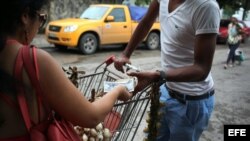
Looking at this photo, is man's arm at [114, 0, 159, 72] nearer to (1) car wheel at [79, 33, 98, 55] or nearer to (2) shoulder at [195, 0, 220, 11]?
(2) shoulder at [195, 0, 220, 11]

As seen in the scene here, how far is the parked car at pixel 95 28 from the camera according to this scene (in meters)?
11.5

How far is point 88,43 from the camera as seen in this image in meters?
11.8

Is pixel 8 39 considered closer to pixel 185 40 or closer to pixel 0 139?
pixel 0 139

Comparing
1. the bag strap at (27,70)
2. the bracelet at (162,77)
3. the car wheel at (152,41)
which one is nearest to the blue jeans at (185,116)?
the bracelet at (162,77)

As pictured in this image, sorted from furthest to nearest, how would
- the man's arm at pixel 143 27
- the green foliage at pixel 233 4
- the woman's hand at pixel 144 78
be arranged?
the green foliage at pixel 233 4, the man's arm at pixel 143 27, the woman's hand at pixel 144 78

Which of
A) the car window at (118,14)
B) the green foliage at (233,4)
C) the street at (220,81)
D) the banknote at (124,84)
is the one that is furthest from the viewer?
the green foliage at (233,4)

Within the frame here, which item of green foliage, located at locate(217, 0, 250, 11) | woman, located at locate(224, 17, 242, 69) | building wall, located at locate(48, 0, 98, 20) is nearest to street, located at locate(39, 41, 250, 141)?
woman, located at locate(224, 17, 242, 69)

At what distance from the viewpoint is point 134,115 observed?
234 cm

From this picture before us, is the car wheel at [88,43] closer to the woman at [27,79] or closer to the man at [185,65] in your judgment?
the man at [185,65]

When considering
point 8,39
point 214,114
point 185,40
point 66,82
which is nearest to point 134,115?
point 185,40

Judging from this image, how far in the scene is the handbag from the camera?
143cm

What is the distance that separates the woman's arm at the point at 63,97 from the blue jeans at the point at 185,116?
3.13 ft

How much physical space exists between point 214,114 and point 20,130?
187 inches

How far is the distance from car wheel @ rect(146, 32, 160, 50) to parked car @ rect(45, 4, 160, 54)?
1065 millimetres
